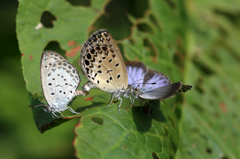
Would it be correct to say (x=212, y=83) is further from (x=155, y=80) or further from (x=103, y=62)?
(x=103, y=62)

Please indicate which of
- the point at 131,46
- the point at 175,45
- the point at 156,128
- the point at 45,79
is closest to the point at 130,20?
the point at 131,46

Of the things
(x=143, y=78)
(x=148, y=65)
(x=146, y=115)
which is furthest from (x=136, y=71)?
(x=146, y=115)

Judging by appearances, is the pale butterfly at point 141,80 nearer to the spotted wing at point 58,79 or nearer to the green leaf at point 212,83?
the spotted wing at point 58,79

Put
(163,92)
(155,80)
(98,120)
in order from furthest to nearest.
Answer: (155,80)
(163,92)
(98,120)

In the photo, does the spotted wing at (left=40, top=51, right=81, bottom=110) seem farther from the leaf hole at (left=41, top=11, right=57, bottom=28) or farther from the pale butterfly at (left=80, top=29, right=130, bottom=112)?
the leaf hole at (left=41, top=11, right=57, bottom=28)

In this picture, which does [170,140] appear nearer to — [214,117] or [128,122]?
[128,122]

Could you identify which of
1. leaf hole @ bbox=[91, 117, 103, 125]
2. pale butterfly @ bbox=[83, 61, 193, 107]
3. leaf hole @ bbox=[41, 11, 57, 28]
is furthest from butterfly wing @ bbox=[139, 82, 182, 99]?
leaf hole @ bbox=[41, 11, 57, 28]
